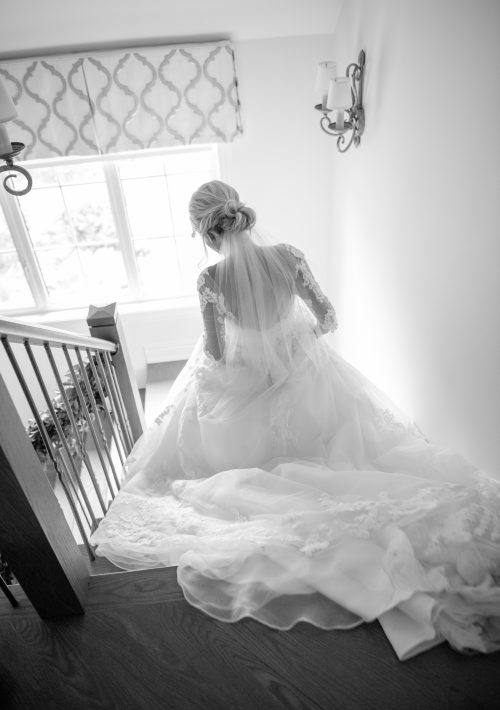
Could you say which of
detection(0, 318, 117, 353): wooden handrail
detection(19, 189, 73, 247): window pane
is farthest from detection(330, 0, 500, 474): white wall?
detection(19, 189, 73, 247): window pane

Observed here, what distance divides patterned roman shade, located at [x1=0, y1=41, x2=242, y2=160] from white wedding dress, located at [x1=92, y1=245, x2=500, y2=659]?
6.69 ft

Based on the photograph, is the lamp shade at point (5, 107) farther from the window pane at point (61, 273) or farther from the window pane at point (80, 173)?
the window pane at point (61, 273)

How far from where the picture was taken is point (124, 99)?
9.23 feet

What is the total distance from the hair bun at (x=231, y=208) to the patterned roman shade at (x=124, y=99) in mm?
1860

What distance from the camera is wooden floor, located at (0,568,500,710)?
2.64 feet

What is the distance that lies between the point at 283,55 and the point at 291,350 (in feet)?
8.21

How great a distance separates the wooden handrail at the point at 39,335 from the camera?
1000 millimetres

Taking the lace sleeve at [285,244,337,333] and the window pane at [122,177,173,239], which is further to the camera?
the window pane at [122,177,173,239]

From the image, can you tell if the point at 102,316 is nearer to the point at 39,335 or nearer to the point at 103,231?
the point at 39,335

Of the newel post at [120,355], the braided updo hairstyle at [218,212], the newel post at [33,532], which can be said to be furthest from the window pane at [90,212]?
the newel post at [33,532]

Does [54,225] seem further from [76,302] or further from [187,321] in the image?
[187,321]

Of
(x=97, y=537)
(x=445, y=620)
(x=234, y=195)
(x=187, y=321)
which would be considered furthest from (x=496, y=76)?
(x=187, y=321)

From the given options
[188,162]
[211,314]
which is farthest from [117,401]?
[188,162]

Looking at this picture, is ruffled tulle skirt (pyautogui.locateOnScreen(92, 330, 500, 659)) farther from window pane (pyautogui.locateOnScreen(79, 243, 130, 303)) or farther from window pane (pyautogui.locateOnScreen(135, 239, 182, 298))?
window pane (pyautogui.locateOnScreen(79, 243, 130, 303))
